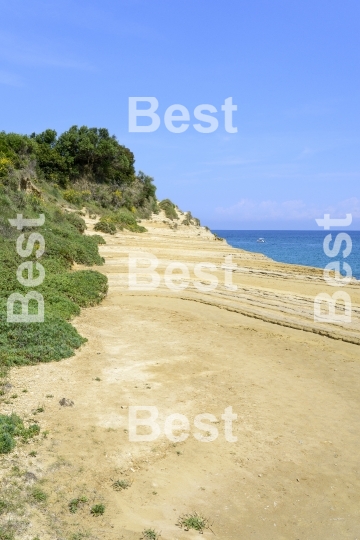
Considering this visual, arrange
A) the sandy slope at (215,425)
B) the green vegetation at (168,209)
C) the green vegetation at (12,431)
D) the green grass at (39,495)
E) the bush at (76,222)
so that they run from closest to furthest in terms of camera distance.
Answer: the green grass at (39,495), the sandy slope at (215,425), the green vegetation at (12,431), the bush at (76,222), the green vegetation at (168,209)

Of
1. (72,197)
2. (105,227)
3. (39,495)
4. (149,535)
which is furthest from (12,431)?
(72,197)

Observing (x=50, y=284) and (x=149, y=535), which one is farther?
(x=50, y=284)

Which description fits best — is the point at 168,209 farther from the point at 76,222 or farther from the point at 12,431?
the point at 12,431

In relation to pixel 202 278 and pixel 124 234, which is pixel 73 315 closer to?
pixel 202 278

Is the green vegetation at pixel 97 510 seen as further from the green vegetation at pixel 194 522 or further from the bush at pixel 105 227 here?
the bush at pixel 105 227

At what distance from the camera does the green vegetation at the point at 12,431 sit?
596 cm

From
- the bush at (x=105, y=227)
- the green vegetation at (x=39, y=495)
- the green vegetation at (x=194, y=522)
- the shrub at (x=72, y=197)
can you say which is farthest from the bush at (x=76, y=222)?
the green vegetation at (x=194, y=522)

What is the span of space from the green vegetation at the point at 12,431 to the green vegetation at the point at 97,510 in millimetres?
1452

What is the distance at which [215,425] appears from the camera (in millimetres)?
7145

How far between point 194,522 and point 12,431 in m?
2.68

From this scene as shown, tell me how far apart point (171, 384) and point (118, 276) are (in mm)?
9893

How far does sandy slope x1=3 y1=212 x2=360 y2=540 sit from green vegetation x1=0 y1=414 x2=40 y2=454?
0.28 m

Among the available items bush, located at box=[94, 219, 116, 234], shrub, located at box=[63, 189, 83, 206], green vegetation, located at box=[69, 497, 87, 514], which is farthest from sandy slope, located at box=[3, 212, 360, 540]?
shrub, located at box=[63, 189, 83, 206]

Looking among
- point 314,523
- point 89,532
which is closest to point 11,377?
point 89,532
